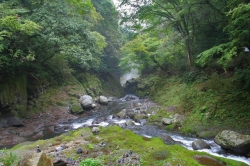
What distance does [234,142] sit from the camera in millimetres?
6566

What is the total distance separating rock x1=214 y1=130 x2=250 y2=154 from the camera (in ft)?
21.0

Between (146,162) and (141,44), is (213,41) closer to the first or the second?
(141,44)

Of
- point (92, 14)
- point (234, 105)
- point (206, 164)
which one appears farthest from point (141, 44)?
point (206, 164)

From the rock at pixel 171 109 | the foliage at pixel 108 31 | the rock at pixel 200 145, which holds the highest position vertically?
the foliage at pixel 108 31

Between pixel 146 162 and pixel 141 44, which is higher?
pixel 141 44

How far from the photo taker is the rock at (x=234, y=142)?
21.0 ft

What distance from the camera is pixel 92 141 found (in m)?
7.14

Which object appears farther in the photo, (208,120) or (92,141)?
(208,120)

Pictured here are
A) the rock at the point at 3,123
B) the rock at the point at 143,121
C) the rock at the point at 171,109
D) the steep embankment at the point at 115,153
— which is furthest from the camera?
the rock at the point at 171,109

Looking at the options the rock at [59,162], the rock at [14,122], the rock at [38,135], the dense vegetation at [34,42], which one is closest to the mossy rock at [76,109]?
the dense vegetation at [34,42]

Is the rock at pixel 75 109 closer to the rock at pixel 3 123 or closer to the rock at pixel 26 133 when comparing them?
the rock at pixel 26 133

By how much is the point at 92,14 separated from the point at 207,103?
17409mm

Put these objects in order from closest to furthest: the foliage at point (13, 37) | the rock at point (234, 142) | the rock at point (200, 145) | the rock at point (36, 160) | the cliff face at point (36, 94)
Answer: the rock at point (36, 160) → the rock at point (234, 142) → the rock at point (200, 145) → the foliage at point (13, 37) → the cliff face at point (36, 94)

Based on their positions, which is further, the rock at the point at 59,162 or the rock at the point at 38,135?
the rock at the point at 38,135
